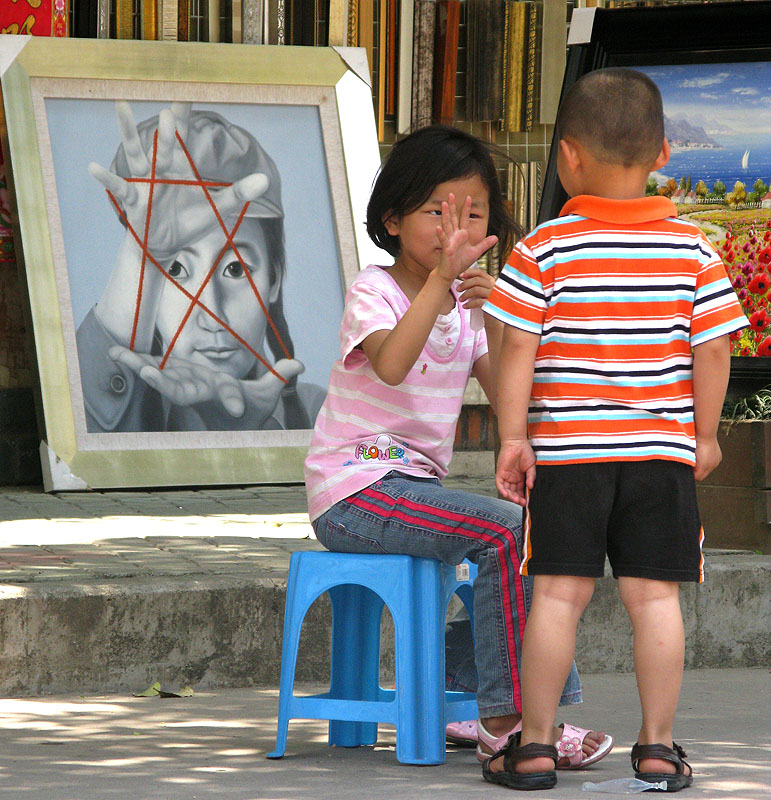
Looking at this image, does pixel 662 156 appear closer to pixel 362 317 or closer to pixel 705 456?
pixel 705 456

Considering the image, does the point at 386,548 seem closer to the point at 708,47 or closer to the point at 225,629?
the point at 225,629

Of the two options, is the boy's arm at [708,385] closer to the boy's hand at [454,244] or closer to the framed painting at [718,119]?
the boy's hand at [454,244]

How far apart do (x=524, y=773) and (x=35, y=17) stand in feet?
15.9

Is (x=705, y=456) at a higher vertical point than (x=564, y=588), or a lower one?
higher

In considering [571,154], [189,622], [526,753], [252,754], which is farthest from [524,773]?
[189,622]

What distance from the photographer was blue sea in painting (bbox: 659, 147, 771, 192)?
5266mm

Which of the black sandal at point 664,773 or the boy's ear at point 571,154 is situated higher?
the boy's ear at point 571,154

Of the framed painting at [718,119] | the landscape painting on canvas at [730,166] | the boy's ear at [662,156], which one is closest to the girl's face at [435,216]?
the boy's ear at [662,156]

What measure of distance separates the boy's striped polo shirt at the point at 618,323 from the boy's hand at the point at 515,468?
3cm

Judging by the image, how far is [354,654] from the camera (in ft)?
11.0

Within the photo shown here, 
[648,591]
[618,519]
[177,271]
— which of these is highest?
[177,271]

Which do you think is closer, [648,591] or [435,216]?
[648,591]

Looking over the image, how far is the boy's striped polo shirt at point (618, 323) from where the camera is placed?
2867mm

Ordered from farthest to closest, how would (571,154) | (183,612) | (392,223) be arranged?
(183,612), (392,223), (571,154)
